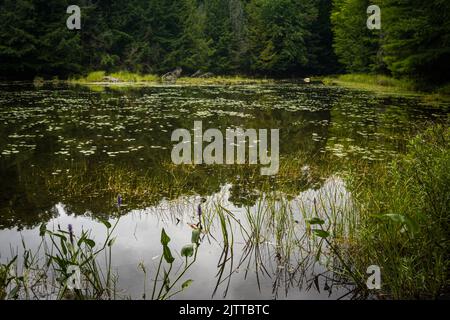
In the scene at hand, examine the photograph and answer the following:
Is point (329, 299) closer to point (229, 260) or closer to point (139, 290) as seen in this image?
point (229, 260)

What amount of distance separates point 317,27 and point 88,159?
43110mm

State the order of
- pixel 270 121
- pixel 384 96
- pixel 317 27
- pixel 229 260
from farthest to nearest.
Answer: pixel 317 27
pixel 384 96
pixel 270 121
pixel 229 260

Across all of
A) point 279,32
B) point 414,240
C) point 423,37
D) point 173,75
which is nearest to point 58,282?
point 414,240

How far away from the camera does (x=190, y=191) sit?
6.47 metres

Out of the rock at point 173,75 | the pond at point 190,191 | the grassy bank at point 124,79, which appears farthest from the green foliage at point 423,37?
the rock at point 173,75

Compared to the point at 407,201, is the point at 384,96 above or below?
above

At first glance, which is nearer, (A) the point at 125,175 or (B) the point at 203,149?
(A) the point at 125,175

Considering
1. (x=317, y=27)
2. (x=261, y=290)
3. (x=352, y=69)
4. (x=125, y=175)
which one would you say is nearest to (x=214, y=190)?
(x=125, y=175)

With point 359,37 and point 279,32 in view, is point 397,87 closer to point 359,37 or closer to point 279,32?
point 359,37

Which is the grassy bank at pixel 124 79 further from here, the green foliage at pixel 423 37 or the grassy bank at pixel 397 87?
the green foliage at pixel 423 37

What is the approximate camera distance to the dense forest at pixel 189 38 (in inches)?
1180

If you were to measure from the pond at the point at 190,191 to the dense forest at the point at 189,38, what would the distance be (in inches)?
711

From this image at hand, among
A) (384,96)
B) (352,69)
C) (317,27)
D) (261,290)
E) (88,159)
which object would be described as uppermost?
(317,27)

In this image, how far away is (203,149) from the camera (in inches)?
378
